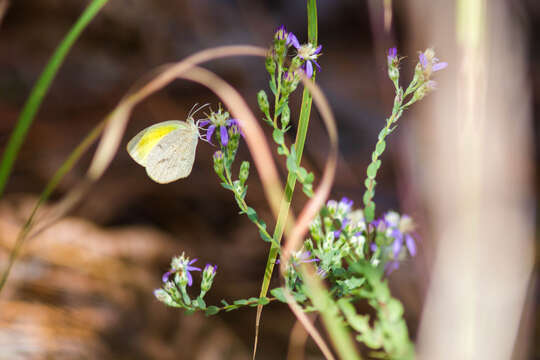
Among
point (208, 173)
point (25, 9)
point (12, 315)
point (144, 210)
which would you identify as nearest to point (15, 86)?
point (25, 9)

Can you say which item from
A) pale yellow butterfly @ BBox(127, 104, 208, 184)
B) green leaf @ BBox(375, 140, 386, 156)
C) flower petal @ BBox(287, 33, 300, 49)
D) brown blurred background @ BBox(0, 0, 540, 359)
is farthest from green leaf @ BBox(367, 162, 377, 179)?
brown blurred background @ BBox(0, 0, 540, 359)

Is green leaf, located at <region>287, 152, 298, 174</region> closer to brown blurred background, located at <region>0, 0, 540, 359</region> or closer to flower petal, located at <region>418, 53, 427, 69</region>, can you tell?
flower petal, located at <region>418, 53, 427, 69</region>

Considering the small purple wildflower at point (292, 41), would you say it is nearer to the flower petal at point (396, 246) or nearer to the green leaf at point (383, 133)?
the green leaf at point (383, 133)

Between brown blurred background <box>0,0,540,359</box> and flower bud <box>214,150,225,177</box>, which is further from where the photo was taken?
brown blurred background <box>0,0,540,359</box>

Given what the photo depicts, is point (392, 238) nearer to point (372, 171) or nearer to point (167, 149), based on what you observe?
point (372, 171)

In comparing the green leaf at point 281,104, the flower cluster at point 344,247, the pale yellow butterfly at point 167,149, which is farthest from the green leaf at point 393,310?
the pale yellow butterfly at point 167,149

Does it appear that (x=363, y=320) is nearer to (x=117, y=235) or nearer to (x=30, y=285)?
(x=30, y=285)
